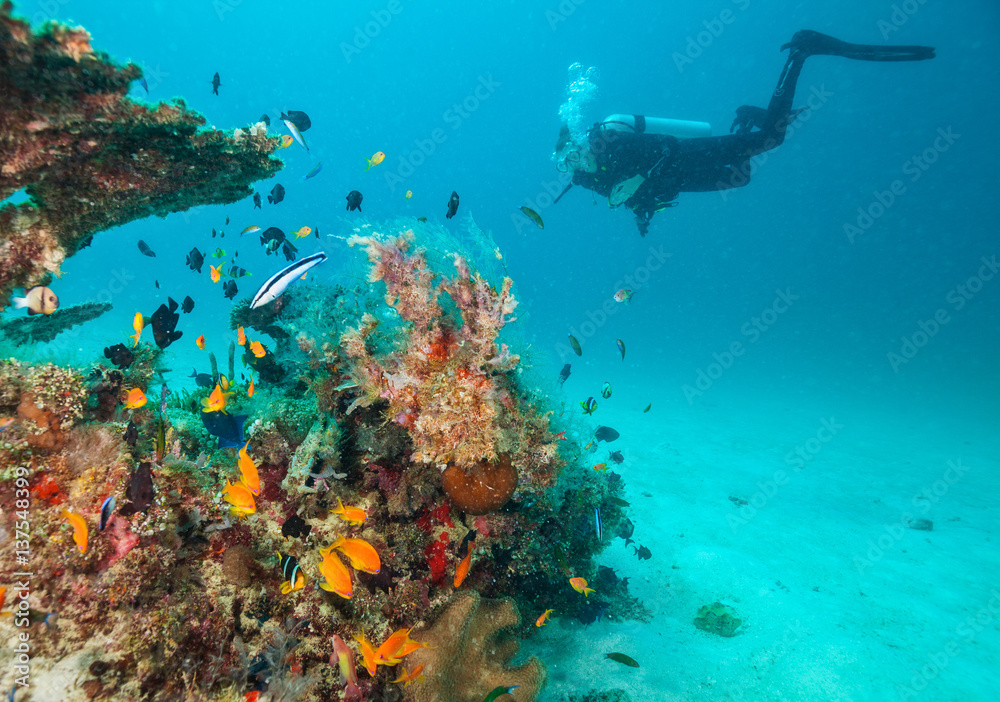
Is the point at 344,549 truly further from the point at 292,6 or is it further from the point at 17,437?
the point at 292,6

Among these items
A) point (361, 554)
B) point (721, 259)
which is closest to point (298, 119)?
point (361, 554)

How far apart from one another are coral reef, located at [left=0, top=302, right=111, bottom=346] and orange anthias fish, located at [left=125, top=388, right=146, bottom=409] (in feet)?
3.81

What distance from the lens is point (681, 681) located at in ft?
13.5

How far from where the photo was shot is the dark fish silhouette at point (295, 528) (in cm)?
289

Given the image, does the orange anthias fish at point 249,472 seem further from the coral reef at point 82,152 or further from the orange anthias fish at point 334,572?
the coral reef at point 82,152

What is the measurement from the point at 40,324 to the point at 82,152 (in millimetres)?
2579

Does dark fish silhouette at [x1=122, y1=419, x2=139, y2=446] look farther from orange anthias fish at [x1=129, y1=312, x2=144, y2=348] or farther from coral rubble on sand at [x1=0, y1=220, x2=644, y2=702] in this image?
orange anthias fish at [x1=129, y1=312, x2=144, y2=348]

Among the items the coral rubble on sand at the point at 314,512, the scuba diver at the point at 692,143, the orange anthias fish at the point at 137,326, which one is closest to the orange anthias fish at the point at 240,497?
the coral rubble on sand at the point at 314,512

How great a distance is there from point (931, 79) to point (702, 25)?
136 feet

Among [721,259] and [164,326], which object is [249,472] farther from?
[721,259]

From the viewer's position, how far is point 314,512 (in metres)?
3.02

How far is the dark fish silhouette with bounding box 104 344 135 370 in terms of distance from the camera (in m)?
3.33

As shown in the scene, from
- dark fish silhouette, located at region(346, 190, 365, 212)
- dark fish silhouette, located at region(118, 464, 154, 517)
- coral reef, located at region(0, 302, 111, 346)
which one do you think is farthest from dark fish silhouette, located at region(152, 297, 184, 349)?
dark fish silhouette, located at region(346, 190, 365, 212)

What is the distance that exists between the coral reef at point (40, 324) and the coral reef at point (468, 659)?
424 cm
